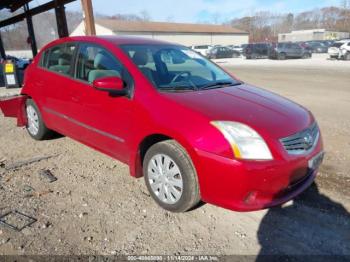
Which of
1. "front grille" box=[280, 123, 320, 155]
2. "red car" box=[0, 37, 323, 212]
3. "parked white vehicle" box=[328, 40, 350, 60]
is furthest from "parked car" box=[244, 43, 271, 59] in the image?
"front grille" box=[280, 123, 320, 155]

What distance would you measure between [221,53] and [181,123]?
35.2 metres

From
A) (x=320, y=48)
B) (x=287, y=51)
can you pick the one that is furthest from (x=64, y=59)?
(x=320, y=48)

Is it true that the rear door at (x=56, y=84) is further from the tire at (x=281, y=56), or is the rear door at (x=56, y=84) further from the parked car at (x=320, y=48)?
the parked car at (x=320, y=48)

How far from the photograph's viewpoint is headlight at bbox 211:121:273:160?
252 centimetres

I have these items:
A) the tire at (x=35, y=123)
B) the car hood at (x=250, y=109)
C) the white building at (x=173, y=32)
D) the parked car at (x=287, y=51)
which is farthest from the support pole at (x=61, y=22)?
the white building at (x=173, y=32)

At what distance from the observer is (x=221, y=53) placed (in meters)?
36.4

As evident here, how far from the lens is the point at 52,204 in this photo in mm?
3203

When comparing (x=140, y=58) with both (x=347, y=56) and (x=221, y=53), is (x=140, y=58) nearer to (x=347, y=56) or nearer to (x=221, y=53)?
(x=347, y=56)

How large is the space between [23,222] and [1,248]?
0.37 m

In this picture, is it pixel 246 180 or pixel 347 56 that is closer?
pixel 246 180

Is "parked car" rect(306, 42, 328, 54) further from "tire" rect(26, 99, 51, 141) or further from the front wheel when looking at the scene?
"tire" rect(26, 99, 51, 141)

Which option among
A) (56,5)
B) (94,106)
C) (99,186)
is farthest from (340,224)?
(56,5)

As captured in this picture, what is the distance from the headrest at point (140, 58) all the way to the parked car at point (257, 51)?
2897cm

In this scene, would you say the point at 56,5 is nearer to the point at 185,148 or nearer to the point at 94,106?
the point at 94,106
